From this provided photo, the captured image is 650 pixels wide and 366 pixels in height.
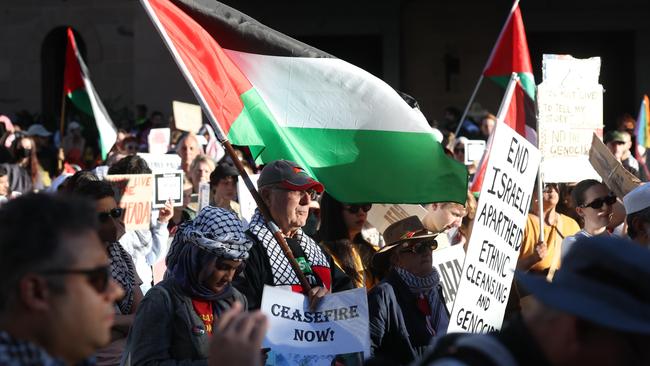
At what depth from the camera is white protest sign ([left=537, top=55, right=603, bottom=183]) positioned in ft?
28.0

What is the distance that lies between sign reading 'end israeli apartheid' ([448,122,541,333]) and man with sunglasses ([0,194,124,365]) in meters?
3.03

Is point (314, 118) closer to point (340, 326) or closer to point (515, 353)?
point (340, 326)

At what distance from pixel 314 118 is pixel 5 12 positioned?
20982mm

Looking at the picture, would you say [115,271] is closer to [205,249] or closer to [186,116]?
[205,249]

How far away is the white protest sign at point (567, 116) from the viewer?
853 centimetres

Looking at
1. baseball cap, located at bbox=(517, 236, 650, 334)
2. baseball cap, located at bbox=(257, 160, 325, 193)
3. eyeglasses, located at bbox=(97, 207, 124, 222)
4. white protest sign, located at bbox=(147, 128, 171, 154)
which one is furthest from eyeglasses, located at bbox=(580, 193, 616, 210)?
white protest sign, located at bbox=(147, 128, 171, 154)

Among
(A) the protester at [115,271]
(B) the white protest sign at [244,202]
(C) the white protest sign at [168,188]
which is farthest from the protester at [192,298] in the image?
(C) the white protest sign at [168,188]

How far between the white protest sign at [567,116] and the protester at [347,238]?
2477 millimetres

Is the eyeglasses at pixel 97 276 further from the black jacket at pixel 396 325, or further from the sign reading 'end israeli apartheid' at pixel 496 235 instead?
the sign reading 'end israeli apartheid' at pixel 496 235

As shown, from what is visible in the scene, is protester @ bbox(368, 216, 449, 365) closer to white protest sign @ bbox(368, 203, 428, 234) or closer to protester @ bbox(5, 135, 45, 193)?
white protest sign @ bbox(368, 203, 428, 234)

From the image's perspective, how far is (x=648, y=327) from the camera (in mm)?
2211

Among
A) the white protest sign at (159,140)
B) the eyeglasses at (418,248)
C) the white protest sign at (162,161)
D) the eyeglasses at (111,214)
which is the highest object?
the eyeglasses at (111,214)

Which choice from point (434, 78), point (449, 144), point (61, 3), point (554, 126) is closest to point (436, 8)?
point (434, 78)

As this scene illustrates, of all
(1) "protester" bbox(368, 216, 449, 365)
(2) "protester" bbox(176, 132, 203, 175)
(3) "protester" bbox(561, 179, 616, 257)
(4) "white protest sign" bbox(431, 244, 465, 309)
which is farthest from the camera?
(2) "protester" bbox(176, 132, 203, 175)
